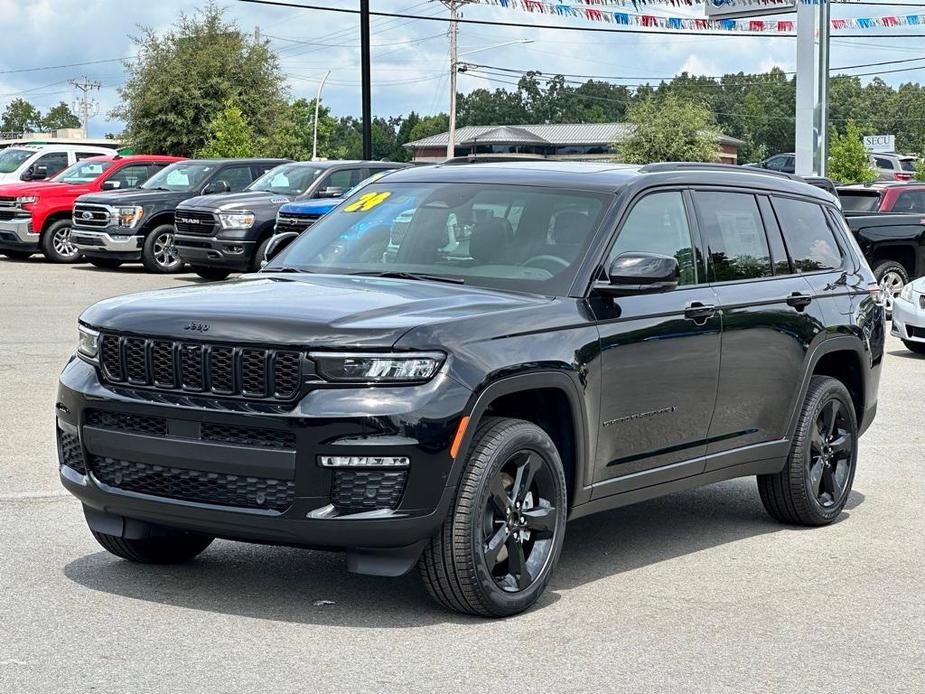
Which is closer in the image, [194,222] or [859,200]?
[859,200]

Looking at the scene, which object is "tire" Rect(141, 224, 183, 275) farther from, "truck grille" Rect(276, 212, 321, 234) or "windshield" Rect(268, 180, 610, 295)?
"windshield" Rect(268, 180, 610, 295)

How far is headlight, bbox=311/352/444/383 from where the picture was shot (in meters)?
5.26

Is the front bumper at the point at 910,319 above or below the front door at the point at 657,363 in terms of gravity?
below

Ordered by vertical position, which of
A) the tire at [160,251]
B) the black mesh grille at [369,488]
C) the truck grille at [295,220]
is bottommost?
the tire at [160,251]

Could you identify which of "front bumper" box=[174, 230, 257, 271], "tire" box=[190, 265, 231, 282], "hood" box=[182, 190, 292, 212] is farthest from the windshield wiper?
"tire" box=[190, 265, 231, 282]

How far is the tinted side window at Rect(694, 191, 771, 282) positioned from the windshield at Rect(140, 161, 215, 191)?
58.9ft

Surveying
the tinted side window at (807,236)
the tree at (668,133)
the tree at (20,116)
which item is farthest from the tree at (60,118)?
the tinted side window at (807,236)

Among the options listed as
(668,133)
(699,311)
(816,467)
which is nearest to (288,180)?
(816,467)

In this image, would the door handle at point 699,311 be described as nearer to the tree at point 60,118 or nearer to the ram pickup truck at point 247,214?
the ram pickup truck at point 247,214

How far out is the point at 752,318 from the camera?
716 centimetres

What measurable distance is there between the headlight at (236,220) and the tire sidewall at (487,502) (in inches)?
636

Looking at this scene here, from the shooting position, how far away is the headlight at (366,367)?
526 cm

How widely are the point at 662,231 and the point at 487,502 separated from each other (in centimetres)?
186

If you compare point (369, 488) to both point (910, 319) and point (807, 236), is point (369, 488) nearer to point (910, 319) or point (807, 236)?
point (807, 236)
